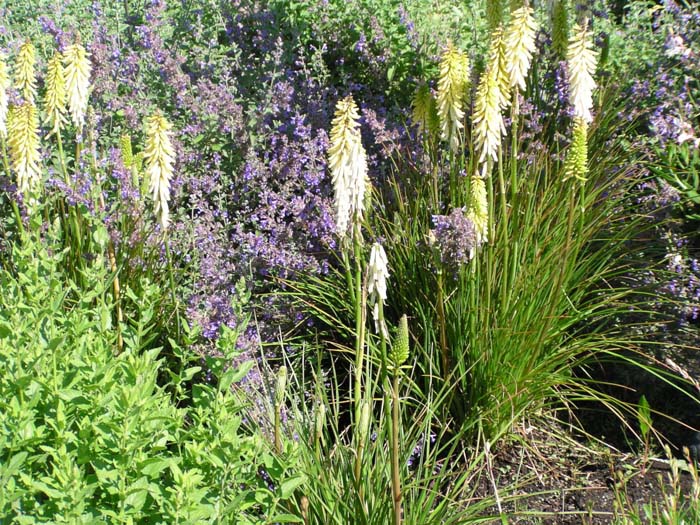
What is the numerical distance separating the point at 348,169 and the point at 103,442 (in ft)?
3.55

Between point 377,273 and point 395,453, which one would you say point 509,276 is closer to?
point 377,273

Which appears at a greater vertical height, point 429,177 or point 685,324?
point 429,177

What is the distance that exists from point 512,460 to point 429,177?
140cm

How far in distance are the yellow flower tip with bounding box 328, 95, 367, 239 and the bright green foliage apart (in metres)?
0.58

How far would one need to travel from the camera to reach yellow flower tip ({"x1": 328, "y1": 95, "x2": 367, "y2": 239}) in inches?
101

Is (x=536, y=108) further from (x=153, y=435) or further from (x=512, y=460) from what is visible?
(x=153, y=435)

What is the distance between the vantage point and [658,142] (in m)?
4.10

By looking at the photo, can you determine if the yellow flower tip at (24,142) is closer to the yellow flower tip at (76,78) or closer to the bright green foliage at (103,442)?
the yellow flower tip at (76,78)

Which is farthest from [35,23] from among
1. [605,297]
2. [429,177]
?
[605,297]

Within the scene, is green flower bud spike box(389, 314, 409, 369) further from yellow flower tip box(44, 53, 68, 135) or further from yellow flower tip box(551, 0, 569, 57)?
yellow flower tip box(551, 0, 569, 57)

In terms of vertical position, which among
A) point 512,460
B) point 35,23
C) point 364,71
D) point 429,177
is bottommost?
point 512,460

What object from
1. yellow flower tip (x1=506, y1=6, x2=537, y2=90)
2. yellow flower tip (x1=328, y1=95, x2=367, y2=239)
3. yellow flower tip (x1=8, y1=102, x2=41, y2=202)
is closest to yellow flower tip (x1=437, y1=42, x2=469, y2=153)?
yellow flower tip (x1=506, y1=6, x2=537, y2=90)

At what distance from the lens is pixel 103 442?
234 centimetres

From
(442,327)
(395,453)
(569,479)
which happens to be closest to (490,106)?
(442,327)
